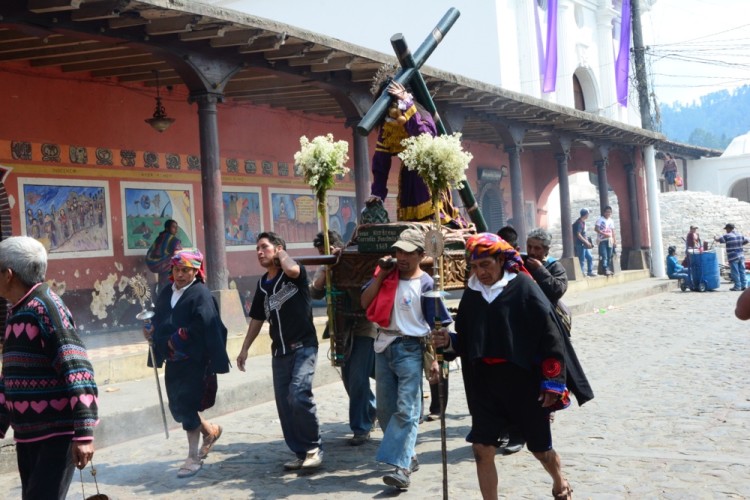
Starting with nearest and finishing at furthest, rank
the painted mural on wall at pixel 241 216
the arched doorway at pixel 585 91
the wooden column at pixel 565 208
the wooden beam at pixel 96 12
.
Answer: the wooden beam at pixel 96 12 < the painted mural on wall at pixel 241 216 < the wooden column at pixel 565 208 < the arched doorway at pixel 585 91

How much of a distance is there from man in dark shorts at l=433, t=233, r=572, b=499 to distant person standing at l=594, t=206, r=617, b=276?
19.5 metres

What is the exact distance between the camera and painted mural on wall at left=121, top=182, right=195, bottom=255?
14.3m

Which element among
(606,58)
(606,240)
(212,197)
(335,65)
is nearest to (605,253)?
(606,240)

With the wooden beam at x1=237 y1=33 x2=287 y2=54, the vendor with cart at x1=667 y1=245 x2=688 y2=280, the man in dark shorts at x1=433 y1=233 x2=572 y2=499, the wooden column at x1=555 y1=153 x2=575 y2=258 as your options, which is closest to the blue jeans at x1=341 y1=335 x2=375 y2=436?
the man in dark shorts at x1=433 y1=233 x2=572 y2=499

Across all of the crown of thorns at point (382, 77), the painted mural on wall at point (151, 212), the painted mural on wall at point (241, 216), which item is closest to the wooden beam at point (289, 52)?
the painted mural on wall at point (151, 212)

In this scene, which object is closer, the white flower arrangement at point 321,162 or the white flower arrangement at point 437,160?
the white flower arrangement at point 437,160

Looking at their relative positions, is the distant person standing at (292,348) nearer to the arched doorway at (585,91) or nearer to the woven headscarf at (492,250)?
the woven headscarf at (492,250)

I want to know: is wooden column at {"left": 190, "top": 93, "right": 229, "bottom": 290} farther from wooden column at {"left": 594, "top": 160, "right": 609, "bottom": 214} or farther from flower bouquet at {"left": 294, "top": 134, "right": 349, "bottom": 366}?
wooden column at {"left": 594, "top": 160, "right": 609, "bottom": 214}

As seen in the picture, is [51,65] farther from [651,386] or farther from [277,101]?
[651,386]

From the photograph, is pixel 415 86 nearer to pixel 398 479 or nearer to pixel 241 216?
pixel 398 479

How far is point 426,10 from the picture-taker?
1166 inches

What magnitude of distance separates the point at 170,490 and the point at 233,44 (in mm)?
7201

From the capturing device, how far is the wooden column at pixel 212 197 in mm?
12156

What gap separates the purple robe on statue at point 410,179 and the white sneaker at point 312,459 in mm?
2051
